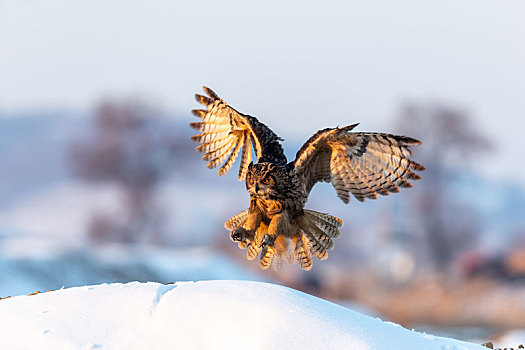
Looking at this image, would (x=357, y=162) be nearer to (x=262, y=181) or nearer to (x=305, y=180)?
(x=305, y=180)

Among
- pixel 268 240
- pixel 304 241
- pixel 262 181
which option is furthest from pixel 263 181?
pixel 304 241

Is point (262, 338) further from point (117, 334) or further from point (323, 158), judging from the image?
point (323, 158)

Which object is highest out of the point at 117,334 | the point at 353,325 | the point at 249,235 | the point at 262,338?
the point at 249,235

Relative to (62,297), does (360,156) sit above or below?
above

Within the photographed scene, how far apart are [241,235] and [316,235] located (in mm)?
523

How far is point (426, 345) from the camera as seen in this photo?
167 inches

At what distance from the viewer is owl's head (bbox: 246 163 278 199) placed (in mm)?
4508

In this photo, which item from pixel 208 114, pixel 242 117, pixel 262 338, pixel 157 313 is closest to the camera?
pixel 262 338

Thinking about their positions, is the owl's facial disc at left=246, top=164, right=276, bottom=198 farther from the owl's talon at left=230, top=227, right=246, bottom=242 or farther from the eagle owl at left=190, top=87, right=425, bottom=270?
the owl's talon at left=230, top=227, right=246, bottom=242

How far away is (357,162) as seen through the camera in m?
4.77

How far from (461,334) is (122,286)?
7.97 meters

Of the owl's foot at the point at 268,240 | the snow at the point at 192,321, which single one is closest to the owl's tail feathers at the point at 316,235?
the owl's foot at the point at 268,240

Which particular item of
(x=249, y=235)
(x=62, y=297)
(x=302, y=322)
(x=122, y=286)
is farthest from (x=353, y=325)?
(x=62, y=297)

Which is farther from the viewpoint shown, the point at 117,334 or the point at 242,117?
the point at 242,117
